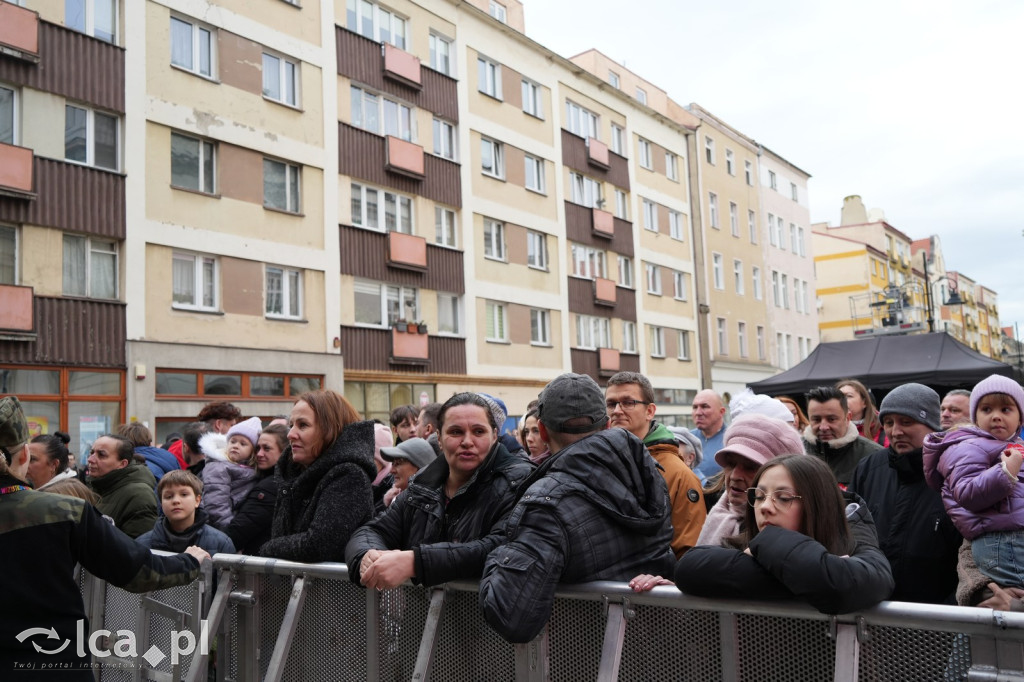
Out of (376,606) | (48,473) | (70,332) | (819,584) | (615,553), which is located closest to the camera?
(819,584)

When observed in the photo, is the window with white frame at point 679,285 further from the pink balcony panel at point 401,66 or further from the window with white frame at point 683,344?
the pink balcony panel at point 401,66

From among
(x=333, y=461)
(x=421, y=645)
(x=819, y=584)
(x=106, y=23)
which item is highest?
(x=106, y=23)

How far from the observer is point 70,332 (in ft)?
52.0

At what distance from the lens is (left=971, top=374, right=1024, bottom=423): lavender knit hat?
13.4ft

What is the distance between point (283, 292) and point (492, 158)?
9.49 meters

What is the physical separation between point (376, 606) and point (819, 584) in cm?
195

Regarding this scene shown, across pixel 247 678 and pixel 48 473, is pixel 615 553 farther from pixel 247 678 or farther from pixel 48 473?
pixel 48 473

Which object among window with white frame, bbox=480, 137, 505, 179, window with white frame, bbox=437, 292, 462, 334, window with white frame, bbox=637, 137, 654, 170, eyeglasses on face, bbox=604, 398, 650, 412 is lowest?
eyeglasses on face, bbox=604, 398, 650, 412

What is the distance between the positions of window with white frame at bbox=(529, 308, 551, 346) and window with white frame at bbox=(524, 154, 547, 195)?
A: 4047mm

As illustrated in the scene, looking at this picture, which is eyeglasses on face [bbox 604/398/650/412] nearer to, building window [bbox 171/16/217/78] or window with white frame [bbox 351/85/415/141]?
building window [bbox 171/16/217/78]

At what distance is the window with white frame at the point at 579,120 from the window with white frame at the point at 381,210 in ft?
31.3

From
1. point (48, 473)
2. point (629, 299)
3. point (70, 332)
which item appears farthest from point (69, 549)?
point (629, 299)

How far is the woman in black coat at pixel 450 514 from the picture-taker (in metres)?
3.31

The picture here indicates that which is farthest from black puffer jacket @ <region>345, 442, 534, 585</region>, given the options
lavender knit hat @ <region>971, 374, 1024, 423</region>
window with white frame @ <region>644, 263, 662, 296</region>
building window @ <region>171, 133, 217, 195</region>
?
window with white frame @ <region>644, 263, 662, 296</region>
